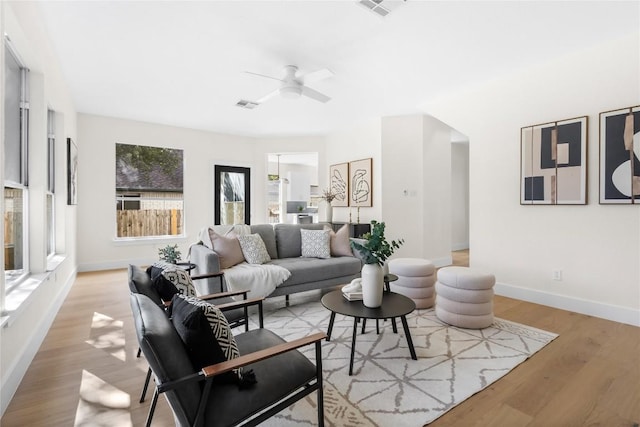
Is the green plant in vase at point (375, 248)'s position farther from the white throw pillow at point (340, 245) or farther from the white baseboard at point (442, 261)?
the white baseboard at point (442, 261)

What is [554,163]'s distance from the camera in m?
3.41

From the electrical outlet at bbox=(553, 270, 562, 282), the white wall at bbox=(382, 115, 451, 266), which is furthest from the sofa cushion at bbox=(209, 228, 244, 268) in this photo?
the electrical outlet at bbox=(553, 270, 562, 282)

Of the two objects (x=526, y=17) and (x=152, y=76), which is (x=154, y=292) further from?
(x=526, y=17)

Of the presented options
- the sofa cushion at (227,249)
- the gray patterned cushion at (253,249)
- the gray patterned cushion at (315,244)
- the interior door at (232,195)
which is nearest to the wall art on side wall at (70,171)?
the sofa cushion at (227,249)

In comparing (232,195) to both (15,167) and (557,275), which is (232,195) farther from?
(557,275)

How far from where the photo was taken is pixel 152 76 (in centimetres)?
376

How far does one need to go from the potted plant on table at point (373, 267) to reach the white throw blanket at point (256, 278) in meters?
1.23

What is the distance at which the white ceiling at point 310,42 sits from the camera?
254 cm

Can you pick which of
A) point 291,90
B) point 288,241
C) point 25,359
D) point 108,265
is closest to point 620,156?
point 291,90

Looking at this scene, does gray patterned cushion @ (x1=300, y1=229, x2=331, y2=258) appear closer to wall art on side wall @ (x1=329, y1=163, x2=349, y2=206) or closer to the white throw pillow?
the white throw pillow

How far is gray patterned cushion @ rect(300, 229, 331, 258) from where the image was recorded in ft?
13.2

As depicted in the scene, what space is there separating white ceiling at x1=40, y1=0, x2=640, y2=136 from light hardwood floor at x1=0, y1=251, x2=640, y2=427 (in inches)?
109

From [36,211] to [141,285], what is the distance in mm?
1777

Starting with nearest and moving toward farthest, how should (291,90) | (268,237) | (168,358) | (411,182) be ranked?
(168,358)
(291,90)
(268,237)
(411,182)
